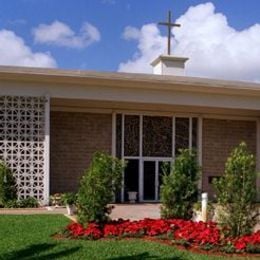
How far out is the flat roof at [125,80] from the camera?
802 inches

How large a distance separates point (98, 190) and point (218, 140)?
15.0 meters

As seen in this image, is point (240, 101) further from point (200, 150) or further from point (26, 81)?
point (26, 81)

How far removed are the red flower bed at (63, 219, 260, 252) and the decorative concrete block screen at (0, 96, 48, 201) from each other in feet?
30.1

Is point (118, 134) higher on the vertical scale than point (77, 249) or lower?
higher

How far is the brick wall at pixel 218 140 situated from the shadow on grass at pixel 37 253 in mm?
16329

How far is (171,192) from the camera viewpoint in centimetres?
1358

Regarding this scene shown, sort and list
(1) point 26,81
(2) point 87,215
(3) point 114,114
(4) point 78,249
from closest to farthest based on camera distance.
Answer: (4) point 78,249
(2) point 87,215
(1) point 26,81
(3) point 114,114

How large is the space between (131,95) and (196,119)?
4.94 meters

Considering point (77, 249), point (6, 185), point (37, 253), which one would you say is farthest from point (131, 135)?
point (37, 253)

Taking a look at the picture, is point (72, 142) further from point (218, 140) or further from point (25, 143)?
point (218, 140)

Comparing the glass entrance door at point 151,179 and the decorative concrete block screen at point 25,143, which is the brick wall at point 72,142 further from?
the decorative concrete block screen at point 25,143

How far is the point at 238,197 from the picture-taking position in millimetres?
11039

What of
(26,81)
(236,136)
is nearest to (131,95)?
(26,81)

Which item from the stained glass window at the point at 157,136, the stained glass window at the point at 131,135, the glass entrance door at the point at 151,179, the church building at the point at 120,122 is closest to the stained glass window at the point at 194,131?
the church building at the point at 120,122
